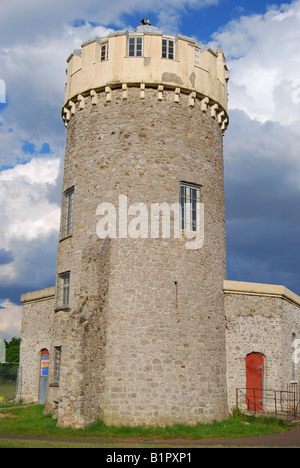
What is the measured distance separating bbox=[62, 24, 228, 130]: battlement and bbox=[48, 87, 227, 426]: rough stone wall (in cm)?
42

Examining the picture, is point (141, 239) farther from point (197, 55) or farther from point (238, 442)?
point (197, 55)

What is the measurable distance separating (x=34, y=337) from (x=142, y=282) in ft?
30.0

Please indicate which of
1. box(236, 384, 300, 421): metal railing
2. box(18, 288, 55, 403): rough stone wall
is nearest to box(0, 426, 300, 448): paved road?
box(236, 384, 300, 421): metal railing

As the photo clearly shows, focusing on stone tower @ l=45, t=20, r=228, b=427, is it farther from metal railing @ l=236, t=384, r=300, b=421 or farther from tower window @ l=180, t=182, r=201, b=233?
metal railing @ l=236, t=384, r=300, b=421

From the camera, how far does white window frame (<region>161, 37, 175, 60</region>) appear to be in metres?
17.8

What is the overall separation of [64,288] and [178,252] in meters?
4.63

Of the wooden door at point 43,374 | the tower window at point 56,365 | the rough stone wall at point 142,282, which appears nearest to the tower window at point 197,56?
the rough stone wall at point 142,282

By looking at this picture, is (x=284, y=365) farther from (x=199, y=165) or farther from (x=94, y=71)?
(x=94, y=71)

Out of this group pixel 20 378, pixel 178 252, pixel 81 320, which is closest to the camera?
pixel 81 320

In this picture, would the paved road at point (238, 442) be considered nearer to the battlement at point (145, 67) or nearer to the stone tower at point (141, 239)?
the stone tower at point (141, 239)

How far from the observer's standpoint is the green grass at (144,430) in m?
13.5

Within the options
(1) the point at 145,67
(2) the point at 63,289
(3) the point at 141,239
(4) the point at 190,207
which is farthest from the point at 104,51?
(2) the point at 63,289

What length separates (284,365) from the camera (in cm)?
1933

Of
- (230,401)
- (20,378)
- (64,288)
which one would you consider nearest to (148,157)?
(64,288)
